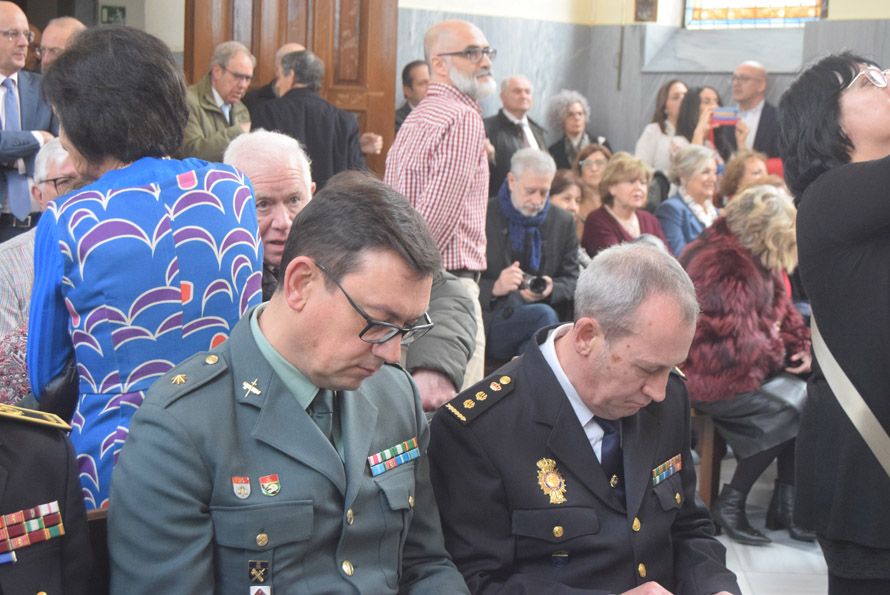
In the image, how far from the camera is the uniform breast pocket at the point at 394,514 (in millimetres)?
1962

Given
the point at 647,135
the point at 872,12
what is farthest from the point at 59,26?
the point at 872,12

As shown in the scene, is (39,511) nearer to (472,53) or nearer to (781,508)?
(472,53)

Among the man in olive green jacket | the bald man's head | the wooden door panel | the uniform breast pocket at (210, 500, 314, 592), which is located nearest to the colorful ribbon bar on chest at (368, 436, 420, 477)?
the uniform breast pocket at (210, 500, 314, 592)

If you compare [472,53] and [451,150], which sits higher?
[472,53]

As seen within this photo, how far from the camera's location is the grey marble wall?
31.6 feet

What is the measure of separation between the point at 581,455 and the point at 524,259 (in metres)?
3.32

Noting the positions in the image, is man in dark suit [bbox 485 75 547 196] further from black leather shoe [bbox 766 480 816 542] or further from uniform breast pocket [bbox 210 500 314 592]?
uniform breast pocket [bbox 210 500 314 592]

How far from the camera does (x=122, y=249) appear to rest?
2.16 m

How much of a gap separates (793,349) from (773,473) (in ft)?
3.03

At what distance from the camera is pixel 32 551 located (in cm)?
172

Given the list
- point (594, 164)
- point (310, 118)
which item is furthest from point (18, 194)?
point (594, 164)

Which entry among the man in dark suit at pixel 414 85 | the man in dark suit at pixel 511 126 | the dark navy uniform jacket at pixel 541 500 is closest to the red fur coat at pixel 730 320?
the dark navy uniform jacket at pixel 541 500

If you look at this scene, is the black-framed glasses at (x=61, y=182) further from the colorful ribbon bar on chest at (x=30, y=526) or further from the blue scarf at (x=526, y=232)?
the blue scarf at (x=526, y=232)

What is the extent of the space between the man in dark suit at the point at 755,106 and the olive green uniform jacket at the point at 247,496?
285 inches
